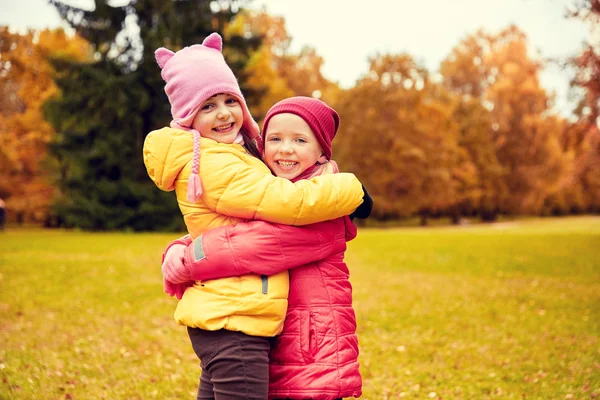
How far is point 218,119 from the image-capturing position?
268 cm

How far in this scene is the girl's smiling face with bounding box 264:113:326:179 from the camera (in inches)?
106

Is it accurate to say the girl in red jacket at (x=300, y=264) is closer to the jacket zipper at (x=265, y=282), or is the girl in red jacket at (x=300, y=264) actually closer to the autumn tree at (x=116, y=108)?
the jacket zipper at (x=265, y=282)

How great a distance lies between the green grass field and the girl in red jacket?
2.56 meters

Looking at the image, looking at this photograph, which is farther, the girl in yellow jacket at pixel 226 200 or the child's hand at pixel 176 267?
the child's hand at pixel 176 267

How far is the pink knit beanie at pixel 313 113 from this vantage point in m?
2.69

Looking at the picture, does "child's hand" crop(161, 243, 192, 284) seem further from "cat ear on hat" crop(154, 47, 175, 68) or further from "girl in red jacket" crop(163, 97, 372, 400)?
"cat ear on hat" crop(154, 47, 175, 68)

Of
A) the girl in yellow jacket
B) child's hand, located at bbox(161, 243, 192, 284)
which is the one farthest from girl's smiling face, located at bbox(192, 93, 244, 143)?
child's hand, located at bbox(161, 243, 192, 284)

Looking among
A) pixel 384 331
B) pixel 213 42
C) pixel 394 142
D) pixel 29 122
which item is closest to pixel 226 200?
pixel 213 42

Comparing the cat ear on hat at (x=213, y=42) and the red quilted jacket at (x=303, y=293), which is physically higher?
the cat ear on hat at (x=213, y=42)

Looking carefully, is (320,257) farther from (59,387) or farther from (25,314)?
(25,314)

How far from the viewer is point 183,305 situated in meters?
2.64

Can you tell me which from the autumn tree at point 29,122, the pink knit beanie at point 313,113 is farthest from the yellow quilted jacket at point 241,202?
the autumn tree at point 29,122

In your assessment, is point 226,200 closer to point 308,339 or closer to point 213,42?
point 308,339

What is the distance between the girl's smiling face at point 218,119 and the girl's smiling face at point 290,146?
18cm
